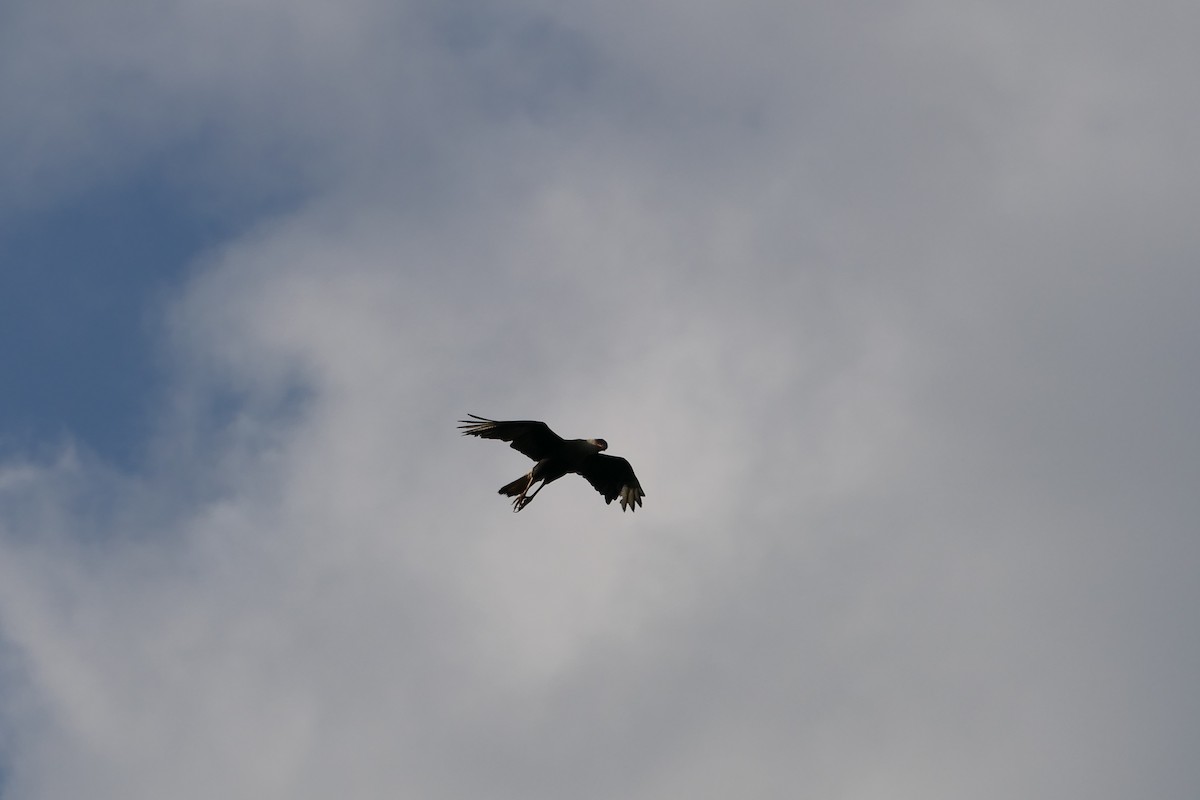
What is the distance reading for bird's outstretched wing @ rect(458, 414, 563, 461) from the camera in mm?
23344

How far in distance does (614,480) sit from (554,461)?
6.85ft

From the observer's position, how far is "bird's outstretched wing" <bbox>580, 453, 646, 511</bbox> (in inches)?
1003

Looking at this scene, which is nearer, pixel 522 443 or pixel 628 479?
pixel 522 443

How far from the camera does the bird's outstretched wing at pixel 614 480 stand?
25469 millimetres

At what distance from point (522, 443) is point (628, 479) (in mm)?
3040

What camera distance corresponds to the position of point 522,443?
78.6 feet

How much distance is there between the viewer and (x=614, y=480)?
1013 inches

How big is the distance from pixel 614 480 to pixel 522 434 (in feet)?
9.91

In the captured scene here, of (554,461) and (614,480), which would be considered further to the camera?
(614,480)

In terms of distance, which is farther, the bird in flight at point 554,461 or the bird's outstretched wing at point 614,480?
the bird's outstretched wing at point 614,480

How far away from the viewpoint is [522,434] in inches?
933

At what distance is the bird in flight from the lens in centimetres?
2350

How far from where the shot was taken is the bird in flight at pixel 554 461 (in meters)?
23.5

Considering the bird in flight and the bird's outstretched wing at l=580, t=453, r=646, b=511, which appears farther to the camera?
the bird's outstretched wing at l=580, t=453, r=646, b=511
